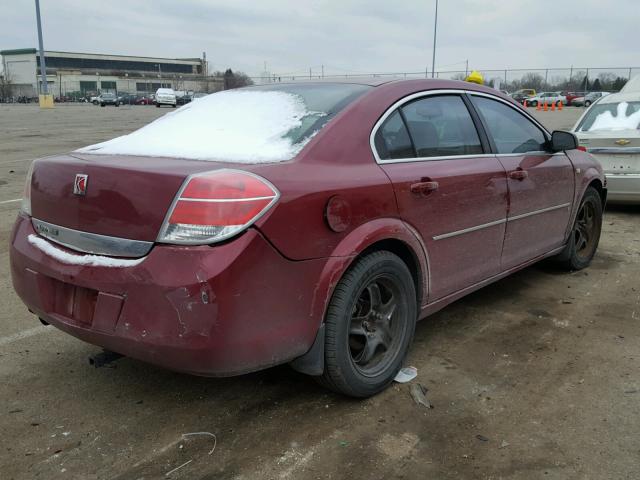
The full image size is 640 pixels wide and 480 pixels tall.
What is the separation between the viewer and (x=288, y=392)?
3.10m

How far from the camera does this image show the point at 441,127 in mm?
3477

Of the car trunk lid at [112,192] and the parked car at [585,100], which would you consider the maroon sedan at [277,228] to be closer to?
the car trunk lid at [112,192]

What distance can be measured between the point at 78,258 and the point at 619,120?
731 cm

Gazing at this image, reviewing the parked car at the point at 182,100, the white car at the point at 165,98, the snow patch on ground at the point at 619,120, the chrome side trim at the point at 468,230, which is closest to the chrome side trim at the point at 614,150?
the snow patch on ground at the point at 619,120

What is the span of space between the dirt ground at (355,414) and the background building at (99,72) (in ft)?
311

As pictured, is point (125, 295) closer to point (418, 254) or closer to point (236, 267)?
point (236, 267)

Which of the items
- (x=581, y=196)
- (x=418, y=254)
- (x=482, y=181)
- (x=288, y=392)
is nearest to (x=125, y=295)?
(x=288, y=392)

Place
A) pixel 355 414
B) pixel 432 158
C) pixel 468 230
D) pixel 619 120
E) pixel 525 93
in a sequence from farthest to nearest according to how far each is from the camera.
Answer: pixel 525 93 < pixel 619 120 < pixel 468 230 < pixel 432 158 < pixel 355 414

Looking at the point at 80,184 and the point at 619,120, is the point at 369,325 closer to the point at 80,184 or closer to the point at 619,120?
the point at 80,184

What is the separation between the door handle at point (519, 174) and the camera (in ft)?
12.6

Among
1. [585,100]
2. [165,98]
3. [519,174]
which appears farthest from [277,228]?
[165,98]

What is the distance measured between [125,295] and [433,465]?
4.83ft

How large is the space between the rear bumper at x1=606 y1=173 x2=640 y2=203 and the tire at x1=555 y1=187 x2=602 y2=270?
7.31ft

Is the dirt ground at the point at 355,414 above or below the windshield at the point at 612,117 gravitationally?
below
